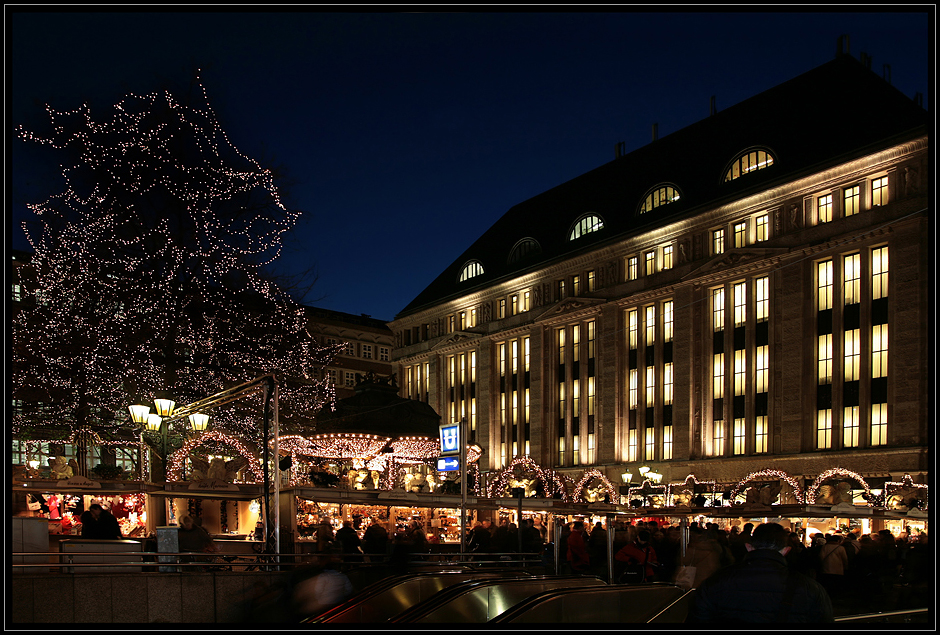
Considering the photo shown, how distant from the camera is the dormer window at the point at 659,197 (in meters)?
55.3

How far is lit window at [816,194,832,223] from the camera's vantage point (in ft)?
148

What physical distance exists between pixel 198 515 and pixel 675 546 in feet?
39.4

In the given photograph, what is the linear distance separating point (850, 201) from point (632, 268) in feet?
48.7

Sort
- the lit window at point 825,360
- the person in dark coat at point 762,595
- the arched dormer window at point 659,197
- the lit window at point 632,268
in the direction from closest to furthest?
the person in dark coat at point 762,595, the lit window at point 825,360, the arched dormer window at point 659,197, the lit window at point 632,268

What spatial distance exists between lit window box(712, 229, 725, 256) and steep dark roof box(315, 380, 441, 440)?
27.9 m

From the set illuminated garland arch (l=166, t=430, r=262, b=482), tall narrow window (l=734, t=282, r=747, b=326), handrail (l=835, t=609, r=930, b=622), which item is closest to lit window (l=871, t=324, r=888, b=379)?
tall narrow window (l=734, t=282, r=747, b=326)

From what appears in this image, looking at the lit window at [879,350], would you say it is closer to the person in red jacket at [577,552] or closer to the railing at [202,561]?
the person in red jacket at [577,552]

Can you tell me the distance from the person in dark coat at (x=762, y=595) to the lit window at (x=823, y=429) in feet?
132

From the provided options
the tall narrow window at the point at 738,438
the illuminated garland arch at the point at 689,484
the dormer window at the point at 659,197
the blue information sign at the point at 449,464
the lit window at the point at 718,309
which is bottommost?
the illuminated garland arch at the point at 689,484

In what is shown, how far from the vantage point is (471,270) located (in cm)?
7431

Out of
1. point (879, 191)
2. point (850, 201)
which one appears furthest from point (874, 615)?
point (850, 201)

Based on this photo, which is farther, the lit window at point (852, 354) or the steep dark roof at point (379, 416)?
the lit window at point (852, 354)

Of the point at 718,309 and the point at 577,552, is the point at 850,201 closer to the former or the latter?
the point at 718,309

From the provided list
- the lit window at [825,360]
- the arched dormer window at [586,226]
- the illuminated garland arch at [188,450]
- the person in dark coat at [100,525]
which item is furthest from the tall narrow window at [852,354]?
the person in dark coat at [100,525]
